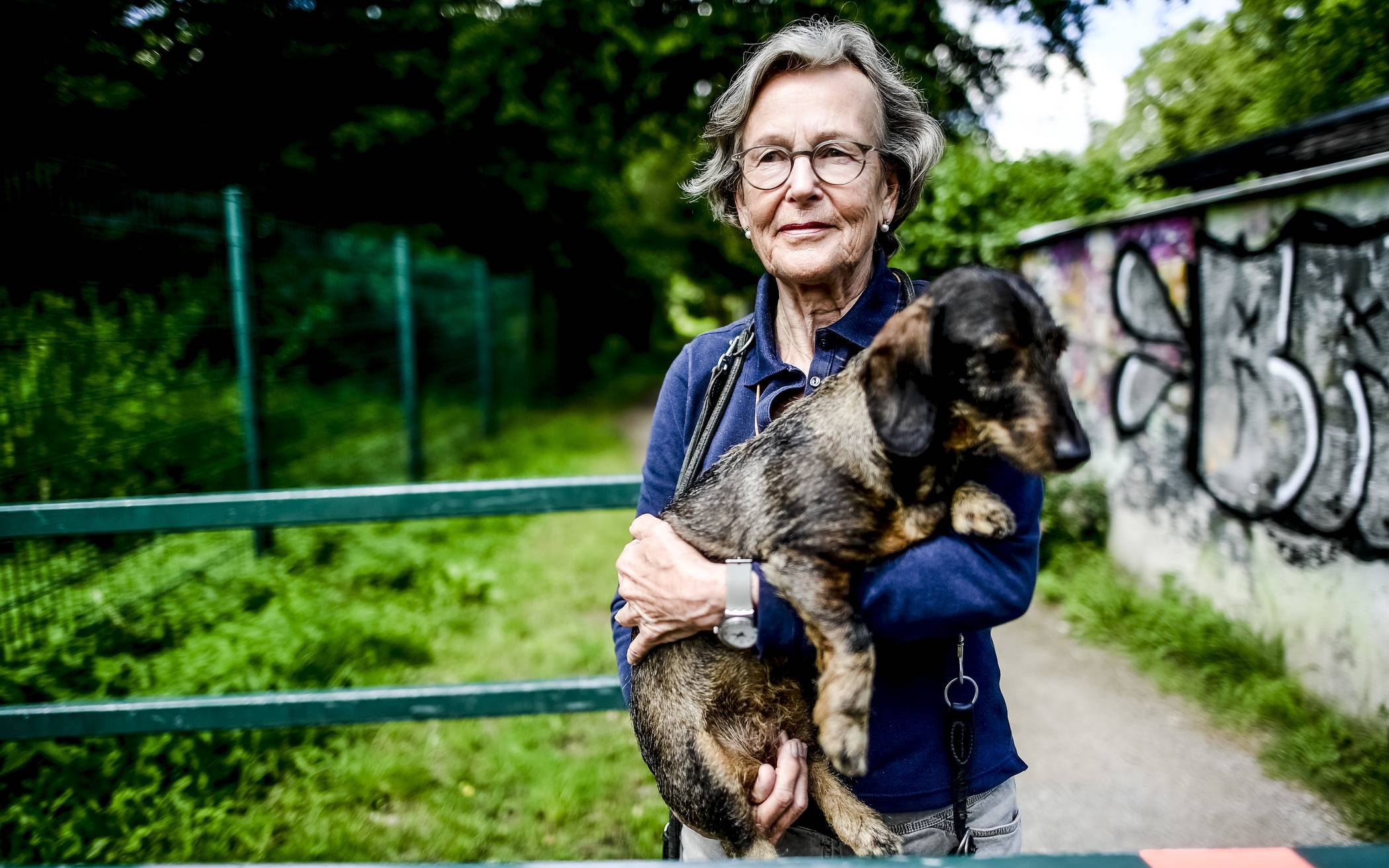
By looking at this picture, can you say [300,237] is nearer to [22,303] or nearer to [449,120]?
[22,303]

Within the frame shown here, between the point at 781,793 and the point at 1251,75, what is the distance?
33.5ft

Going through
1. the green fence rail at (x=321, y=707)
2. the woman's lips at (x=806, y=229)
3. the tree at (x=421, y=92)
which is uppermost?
the tree at (x=421, y=92)

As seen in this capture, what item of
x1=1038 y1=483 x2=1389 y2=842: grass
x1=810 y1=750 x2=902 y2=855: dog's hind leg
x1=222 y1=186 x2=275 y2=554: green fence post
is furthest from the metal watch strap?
x1=222 y1=186 x2=275 y2=554: green fence post

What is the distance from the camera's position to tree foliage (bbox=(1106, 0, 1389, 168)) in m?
7.06

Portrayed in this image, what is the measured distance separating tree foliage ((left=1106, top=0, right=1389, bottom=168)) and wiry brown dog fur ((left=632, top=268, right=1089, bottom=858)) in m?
7.70

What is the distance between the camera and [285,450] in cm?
634

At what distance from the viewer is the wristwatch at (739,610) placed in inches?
60.1

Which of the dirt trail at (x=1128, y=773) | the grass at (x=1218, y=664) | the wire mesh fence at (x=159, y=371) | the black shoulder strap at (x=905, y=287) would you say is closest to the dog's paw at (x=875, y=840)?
the black shoulder strap at (x=905, y=287)

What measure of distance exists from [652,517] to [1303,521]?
441 cm

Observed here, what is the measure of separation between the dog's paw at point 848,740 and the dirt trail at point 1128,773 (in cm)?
257

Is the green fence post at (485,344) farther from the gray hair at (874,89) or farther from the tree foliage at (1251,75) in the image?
the gray hair at (874,89)

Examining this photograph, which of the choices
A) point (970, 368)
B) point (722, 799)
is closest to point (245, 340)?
point (722, 799)

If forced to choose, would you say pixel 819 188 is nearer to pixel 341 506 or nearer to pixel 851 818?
pixel 851 818

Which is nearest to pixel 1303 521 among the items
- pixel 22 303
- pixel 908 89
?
pixel 908 89
